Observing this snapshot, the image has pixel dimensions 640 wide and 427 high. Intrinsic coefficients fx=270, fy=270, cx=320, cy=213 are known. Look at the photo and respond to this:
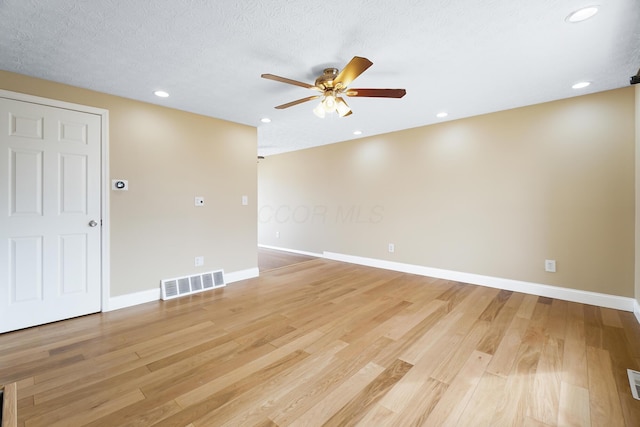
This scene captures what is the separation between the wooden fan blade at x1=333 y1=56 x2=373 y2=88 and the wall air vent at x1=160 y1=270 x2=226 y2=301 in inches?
117

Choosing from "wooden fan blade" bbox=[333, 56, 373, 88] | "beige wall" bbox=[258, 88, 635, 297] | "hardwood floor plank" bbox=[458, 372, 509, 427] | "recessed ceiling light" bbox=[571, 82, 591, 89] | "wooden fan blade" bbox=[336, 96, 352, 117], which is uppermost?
"recessed ceiling light" bbox=[571, 82, 591, 89]

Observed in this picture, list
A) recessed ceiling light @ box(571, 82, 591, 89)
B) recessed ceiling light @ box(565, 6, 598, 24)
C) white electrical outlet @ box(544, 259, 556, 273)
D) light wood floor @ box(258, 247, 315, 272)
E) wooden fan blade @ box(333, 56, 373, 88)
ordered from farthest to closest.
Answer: light wood floor @ box(258, 247, 315, 272) < white electrical outlet @ box(544, 259, 556, 273) < recessed ceiling light @ box(571, 82, 591, 89) < wooden fan blade @ box(333, 56, 373, 88) < recessed ceiling light @ box(565, 6, 598, 24)

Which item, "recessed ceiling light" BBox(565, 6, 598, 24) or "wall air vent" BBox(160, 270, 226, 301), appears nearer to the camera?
"recessed ceiling light" BBox(565, 6, 598, 24)

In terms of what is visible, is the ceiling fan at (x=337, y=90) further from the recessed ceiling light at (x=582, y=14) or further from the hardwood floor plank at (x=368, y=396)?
the hardwood floor plank at (x=368, y=396)

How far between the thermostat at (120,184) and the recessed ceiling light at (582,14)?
4.17 meters

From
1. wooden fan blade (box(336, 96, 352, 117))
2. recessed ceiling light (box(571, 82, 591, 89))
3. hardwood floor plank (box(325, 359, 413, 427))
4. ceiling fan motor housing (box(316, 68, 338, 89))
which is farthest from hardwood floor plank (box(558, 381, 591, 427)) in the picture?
recessed ceiling light (box(571, 82, 591, 89))

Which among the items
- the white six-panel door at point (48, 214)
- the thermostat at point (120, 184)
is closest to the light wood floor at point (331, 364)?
the white six-panel door at point (48, 214)

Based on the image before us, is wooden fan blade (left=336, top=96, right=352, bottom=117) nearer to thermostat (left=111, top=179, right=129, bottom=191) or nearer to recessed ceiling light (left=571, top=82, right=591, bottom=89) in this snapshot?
recessed ceiling light (left=571, top=82, right=591, bottom=89)

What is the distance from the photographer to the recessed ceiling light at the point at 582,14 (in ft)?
5.55

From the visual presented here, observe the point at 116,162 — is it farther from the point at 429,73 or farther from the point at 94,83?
the point at 429,73

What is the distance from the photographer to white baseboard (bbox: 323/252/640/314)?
293 cm

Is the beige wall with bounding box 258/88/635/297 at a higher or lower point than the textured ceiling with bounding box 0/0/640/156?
lower

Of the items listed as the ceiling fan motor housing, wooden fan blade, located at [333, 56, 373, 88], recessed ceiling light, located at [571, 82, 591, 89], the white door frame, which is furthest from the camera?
the white door frame

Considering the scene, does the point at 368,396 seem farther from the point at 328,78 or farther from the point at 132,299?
the point at 132,299
